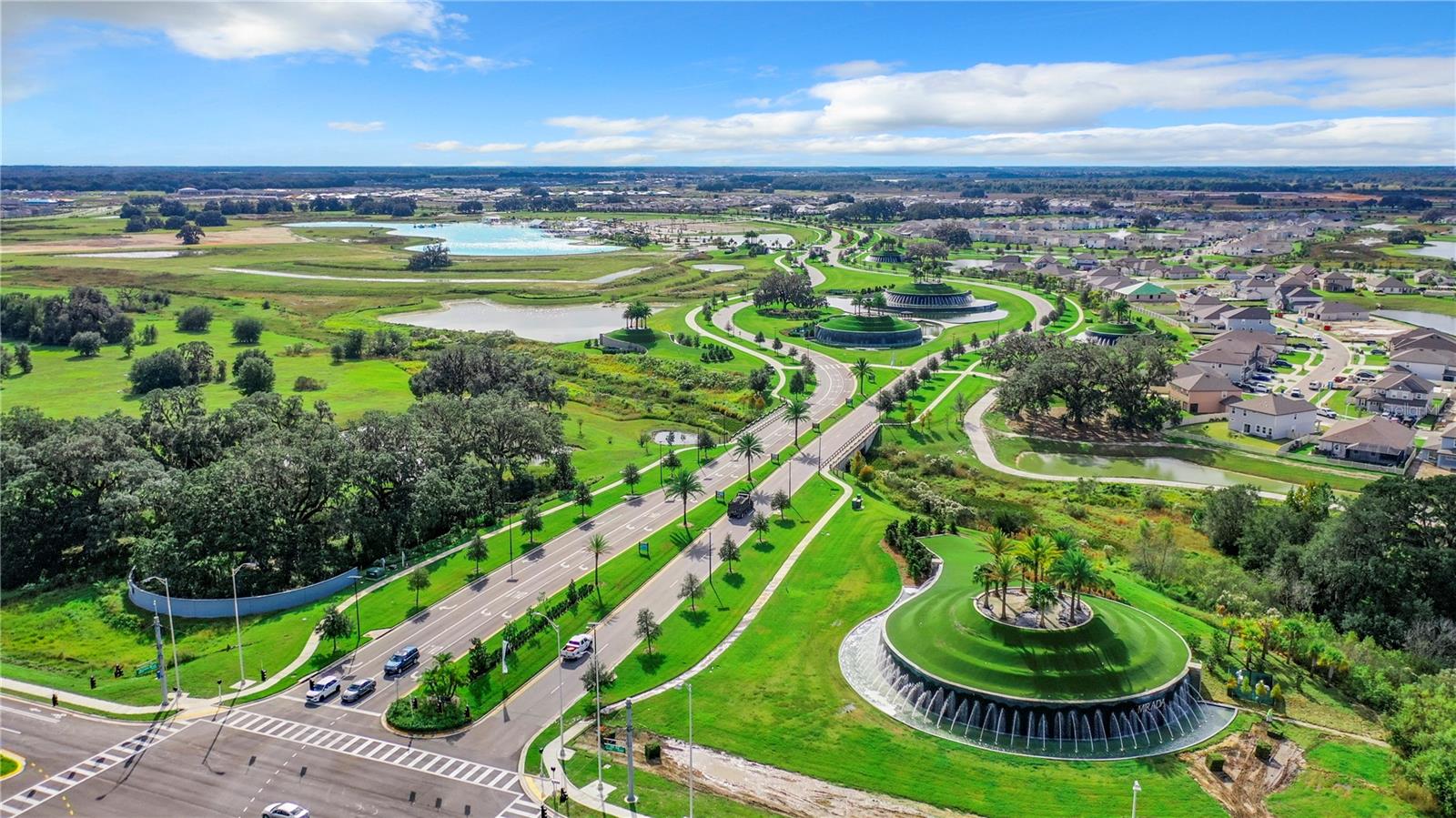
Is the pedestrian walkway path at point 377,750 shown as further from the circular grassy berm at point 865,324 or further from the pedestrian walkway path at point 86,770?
the circular grassy berm at point 865,324

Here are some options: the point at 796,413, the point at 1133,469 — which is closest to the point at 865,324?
the point at 796,413

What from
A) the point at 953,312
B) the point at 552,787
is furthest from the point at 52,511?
the point at 953,312

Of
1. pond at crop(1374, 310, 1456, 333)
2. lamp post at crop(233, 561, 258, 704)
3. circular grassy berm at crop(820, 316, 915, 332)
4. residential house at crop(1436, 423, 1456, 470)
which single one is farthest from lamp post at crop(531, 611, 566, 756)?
pond at crop(1374, 310, 1456, 333)

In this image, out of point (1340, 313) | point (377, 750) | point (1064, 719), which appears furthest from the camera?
point (1340, 313)

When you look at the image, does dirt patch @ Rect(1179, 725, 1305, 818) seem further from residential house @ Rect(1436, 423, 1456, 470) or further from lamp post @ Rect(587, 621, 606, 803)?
residential house @ Rect(1436, 423, 1456, 470)

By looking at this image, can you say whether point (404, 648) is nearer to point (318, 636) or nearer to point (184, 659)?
point (318, 636)

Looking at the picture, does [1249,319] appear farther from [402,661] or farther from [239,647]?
[239,647]
